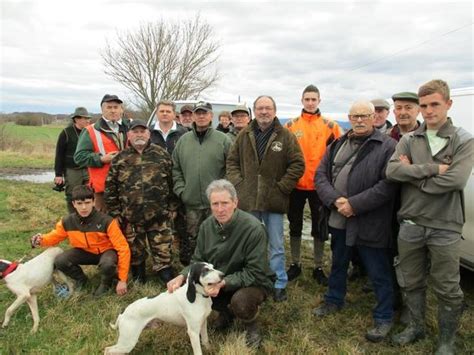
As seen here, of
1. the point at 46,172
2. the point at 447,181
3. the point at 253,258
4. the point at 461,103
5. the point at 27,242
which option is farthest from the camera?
the point at 46,172

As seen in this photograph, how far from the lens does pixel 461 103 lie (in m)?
4.03

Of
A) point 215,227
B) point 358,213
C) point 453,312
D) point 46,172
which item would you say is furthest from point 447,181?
point 46,172

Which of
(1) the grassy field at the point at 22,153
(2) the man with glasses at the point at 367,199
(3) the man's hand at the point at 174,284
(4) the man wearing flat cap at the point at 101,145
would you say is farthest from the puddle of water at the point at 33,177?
(2) the man with glasses at the point at 367,199

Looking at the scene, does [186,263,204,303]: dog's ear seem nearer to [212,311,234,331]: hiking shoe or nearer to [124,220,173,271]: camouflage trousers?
[212,311,234,331]: hiking shoe

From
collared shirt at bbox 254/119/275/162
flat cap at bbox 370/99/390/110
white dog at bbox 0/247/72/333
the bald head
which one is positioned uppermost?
flat cap at bbox 370/99/390/110

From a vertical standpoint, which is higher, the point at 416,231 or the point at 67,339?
the point at 416,231

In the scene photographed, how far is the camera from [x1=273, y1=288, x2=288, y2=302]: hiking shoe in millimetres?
4316

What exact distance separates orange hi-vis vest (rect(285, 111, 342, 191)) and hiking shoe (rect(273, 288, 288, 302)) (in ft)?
3.87

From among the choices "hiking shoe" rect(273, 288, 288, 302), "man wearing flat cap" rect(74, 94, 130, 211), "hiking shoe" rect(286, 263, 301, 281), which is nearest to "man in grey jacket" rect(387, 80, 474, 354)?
"hiking shoe" rect(273, 288, 288, 302)

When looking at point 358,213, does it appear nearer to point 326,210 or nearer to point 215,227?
point 326,210

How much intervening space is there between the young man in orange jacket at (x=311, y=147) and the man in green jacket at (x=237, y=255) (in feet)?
4.59

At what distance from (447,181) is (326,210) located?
1.31 m

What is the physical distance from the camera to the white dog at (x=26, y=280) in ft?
12.3

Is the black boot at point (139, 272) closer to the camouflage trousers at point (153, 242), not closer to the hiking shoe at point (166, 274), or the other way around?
the camouflage trousers at point (153, 242)
